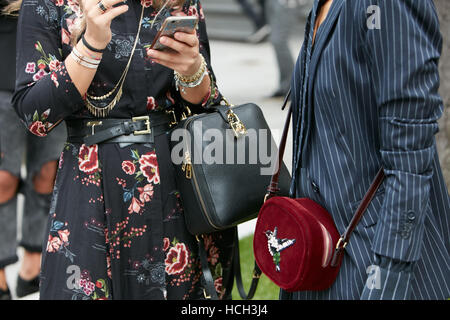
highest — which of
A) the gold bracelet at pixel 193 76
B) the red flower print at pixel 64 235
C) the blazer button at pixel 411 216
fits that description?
the gold bracelet at pixel 193 76

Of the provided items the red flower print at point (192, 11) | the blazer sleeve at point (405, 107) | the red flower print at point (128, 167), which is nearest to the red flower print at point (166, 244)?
the red flower print at point (128, 167)

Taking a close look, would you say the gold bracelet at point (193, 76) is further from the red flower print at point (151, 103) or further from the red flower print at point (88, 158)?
the red flower print at point (88, 158)

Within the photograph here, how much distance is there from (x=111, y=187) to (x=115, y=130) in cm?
19

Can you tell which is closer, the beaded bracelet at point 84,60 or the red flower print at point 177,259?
the beaded bracelet at point 84,60

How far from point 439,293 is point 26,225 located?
9.81 feet

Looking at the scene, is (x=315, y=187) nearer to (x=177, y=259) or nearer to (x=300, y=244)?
(x=300, y=244)

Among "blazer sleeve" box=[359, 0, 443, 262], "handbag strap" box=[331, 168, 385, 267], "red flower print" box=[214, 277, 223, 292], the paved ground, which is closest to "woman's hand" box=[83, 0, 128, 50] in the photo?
"blazer sleeve" box=[359, 0, 443, 262]

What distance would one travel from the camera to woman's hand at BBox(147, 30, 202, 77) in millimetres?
1974

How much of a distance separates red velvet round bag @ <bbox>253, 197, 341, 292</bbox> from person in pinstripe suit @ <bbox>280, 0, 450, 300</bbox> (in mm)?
40

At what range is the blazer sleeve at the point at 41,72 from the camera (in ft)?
6.63

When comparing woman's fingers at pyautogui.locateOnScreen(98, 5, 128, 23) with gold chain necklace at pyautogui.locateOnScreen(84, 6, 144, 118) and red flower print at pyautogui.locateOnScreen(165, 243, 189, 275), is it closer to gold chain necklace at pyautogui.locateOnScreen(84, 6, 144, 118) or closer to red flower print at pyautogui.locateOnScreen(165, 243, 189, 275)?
gold chain necklace at pyautogui.locateOnScreen(84, 6, 144, 118)

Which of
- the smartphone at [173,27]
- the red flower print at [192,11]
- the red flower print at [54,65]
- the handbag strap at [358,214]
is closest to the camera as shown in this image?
the handbag strap at [358,214]
